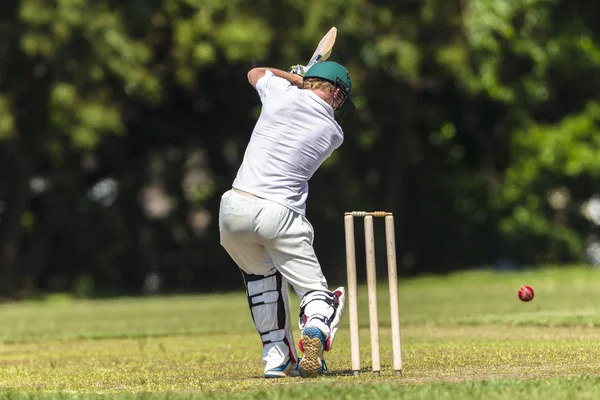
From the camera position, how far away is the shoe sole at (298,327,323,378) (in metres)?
6.71

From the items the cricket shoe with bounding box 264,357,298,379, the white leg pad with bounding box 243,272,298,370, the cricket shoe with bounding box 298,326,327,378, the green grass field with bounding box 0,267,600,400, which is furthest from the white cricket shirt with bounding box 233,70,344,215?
the green grass field with bounding box 0,267,600,400

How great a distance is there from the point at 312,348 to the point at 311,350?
0.04 feet

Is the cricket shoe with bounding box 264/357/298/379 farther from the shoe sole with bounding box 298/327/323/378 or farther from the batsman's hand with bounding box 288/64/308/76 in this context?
the batsman's hand with bounding box 288/64/308/76

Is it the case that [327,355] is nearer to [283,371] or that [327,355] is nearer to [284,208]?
[283,371]

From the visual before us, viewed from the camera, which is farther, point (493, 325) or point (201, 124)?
point (201, 124)

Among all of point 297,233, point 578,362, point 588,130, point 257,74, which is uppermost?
point 588,130

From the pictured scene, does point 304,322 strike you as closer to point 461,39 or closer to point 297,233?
point 297,233

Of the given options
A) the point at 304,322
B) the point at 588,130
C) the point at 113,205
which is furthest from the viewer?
the point at 113,205

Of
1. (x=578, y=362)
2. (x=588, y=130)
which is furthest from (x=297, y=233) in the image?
(x=588, y=130)

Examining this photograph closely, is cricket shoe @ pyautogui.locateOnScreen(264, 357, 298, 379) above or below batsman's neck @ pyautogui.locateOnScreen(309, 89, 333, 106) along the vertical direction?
below

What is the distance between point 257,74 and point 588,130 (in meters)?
17.9

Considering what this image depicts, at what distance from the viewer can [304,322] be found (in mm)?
6883

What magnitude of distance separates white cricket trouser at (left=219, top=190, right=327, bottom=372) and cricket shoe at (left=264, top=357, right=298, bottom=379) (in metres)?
0.02

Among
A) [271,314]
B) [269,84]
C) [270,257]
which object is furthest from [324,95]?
[271,314]
